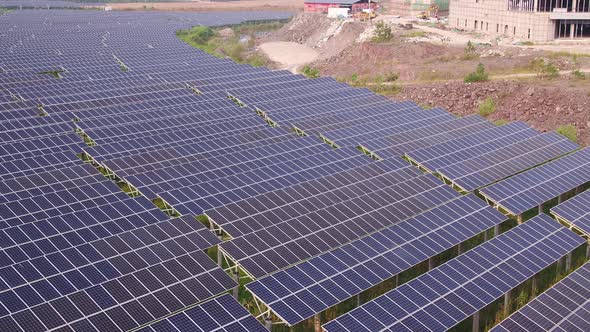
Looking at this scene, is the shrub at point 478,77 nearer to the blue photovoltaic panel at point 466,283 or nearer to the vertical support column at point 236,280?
the blue photovoltaic panel at point 466,283

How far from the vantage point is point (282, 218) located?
2841 centimetres

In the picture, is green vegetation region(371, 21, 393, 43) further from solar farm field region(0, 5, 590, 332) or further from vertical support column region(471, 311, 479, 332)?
vertical support column region(471, 311, 479, 332)

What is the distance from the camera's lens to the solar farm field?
21953 millimetres

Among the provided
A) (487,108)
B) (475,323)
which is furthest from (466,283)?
(487,108)

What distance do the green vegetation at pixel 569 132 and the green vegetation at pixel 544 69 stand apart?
1651 centimetres

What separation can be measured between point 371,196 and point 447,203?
375 centimetres

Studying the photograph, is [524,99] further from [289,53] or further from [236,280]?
[289,53]

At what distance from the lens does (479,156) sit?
38875 millimetres

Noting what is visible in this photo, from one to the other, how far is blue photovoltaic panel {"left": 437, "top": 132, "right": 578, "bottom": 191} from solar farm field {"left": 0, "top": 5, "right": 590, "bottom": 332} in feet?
0.47

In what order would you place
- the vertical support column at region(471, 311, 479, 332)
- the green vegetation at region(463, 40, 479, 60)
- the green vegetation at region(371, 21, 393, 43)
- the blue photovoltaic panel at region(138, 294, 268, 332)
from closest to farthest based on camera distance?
the blue photovoltaic panel at region(138, 294, 268, 332) → the vertical support column at region(471, 311, 479, 332) → the green vegetation at region(463, 40, 479, 60) → the green vegetation at region(371, 21, 393, 43)

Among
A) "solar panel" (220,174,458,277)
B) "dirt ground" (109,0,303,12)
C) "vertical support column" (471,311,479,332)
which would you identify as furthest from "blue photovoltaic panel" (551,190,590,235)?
"dirt ground" (109,0,303,12)

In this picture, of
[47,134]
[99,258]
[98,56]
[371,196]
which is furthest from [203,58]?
[99,258]

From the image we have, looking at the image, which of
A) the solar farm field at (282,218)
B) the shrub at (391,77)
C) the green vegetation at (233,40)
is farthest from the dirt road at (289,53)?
the solar farm field at (282,218)

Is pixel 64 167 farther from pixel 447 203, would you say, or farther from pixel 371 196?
pixel 447 203
